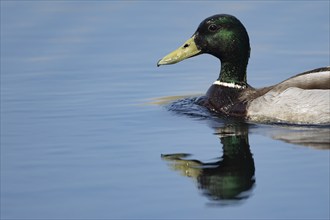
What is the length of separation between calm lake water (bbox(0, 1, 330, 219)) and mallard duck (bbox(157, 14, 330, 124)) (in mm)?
350

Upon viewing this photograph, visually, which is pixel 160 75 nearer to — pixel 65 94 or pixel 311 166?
pixel 65 94

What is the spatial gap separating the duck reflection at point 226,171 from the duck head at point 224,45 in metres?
2.38

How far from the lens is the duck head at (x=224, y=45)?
1709 centimetres

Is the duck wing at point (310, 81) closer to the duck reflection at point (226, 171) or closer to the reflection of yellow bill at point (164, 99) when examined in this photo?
the duck reflection at point (226, 171)

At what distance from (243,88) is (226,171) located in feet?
13.5

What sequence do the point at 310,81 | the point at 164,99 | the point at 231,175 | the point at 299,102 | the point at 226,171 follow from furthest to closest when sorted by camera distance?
the point at 164,99 < the point at 310,81 < the point at 299,102 < the point at 226,171 < the point at 231,175

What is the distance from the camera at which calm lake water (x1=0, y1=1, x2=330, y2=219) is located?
1216 centimetres

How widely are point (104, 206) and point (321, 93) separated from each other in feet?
16.4

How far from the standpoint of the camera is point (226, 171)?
43.4 feet

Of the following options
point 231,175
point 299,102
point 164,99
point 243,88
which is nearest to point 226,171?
point 231,175

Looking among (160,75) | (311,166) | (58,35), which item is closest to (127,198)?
A: (311,166)

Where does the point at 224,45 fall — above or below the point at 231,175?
above

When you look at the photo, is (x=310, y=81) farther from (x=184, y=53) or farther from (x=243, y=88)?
(x=184, y=53)

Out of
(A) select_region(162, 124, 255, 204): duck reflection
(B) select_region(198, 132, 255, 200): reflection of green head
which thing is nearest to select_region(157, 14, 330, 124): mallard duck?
(A) select_region(162, 124, 255, 204): duck reflection
